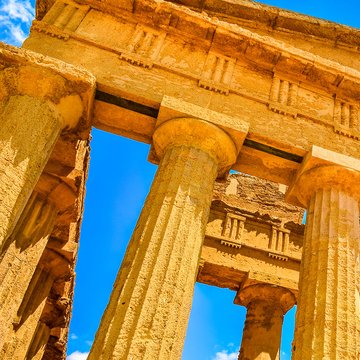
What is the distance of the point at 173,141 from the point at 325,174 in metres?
2.73

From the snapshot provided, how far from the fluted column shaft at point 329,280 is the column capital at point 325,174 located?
16cm

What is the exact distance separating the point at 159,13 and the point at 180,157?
368 centimetres

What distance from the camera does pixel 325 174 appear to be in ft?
25.3

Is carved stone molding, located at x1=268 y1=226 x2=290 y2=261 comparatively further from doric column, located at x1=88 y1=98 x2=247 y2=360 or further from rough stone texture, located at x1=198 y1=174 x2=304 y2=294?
doric column, located at x1=88 y1=98 x2=247 y2=360

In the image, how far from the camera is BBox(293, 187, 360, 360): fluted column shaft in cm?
571

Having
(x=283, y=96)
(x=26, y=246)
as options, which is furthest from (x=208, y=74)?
(x=26, y=246)

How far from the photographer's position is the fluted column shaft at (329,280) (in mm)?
5715

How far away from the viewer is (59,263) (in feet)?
36.5

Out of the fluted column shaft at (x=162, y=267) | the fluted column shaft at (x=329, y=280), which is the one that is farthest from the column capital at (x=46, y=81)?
the fluted column shaft at (x=329, y=280)

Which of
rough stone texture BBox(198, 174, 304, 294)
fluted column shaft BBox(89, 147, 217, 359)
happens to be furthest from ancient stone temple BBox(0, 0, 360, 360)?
rough stone texture BBox(198, 174, 304, 294)

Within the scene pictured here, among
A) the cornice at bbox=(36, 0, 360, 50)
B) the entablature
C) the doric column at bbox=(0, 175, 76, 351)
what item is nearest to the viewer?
the entablature

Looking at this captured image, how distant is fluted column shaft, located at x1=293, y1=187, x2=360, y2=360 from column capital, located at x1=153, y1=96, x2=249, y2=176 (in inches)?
67.7

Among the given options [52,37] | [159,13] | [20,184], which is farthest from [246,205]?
[20,184]

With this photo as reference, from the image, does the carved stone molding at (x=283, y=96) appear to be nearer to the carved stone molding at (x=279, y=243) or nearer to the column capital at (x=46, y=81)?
the column capital at (x=46, y=81)
